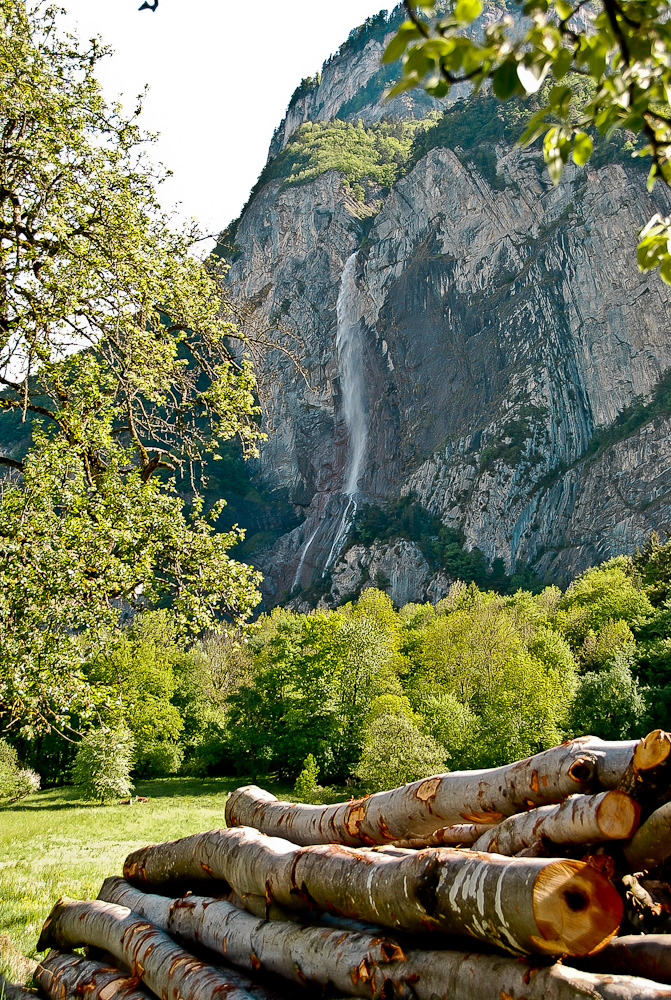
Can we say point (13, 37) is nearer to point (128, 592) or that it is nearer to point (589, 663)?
point (128, 592)

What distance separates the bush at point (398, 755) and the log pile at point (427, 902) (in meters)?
21.7

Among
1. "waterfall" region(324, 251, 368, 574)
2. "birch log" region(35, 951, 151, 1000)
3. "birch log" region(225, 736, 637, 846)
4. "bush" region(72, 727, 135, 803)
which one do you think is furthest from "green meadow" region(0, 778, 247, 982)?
"waterfall" region(324, 251, 368, 574)

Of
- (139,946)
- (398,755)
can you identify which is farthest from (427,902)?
(398,755)

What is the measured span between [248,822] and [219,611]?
289cm

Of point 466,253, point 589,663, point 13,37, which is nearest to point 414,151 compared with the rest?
point 466,253

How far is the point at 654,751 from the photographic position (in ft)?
12.7

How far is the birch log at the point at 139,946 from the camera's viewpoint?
4492 mm

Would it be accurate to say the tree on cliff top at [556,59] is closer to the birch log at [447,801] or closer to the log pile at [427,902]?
the log pile at [427,902]

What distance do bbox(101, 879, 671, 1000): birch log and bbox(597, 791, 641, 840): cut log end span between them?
0.70 meters

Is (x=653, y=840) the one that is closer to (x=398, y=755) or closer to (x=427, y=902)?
(x=427, y=902)

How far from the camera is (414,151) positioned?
403 feet

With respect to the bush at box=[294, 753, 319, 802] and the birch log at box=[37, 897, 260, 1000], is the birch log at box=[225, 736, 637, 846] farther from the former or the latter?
the bush at box=[294, 753, 319, 802]

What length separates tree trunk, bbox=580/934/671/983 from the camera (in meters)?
3.60

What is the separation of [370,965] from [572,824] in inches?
56.2
